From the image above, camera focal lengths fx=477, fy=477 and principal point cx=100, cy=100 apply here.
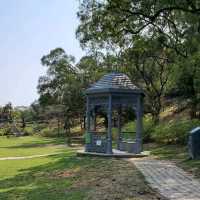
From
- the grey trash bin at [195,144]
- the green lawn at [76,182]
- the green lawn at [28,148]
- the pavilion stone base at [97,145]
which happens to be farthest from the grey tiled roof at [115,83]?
the green lawn at [28,148]

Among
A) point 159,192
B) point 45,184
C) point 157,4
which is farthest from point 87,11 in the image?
point 159,192

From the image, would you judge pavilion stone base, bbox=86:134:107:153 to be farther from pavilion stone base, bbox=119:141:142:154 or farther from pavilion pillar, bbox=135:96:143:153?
pavilion pillar, bbox=135:96:143:153

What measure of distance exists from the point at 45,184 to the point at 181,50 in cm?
1839

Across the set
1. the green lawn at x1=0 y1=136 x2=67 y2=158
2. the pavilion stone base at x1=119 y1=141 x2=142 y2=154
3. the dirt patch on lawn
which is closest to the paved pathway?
the dirt patch on lawn

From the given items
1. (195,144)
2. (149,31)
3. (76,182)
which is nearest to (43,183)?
(76,182)

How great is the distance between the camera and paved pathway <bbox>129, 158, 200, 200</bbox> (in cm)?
966

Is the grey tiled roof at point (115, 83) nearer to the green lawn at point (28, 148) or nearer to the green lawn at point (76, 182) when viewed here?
the green lawn at point (76, 182)

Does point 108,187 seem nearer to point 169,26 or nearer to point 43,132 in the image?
point 169,26

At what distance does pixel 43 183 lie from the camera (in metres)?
12.9

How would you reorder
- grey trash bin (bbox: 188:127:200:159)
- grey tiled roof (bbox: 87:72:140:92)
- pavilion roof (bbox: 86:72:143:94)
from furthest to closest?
1. grey tiled roof (bbox: 87:72:140:92)
2. pavilion roof (bbox: 86:72:143:94)
3. grey trash bin (bbox: 188:127:200:159)

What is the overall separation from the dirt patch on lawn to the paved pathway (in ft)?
0.74

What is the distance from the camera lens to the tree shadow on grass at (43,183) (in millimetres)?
10836

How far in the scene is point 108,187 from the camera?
1110 cm

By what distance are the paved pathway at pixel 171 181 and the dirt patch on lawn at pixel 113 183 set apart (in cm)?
23
